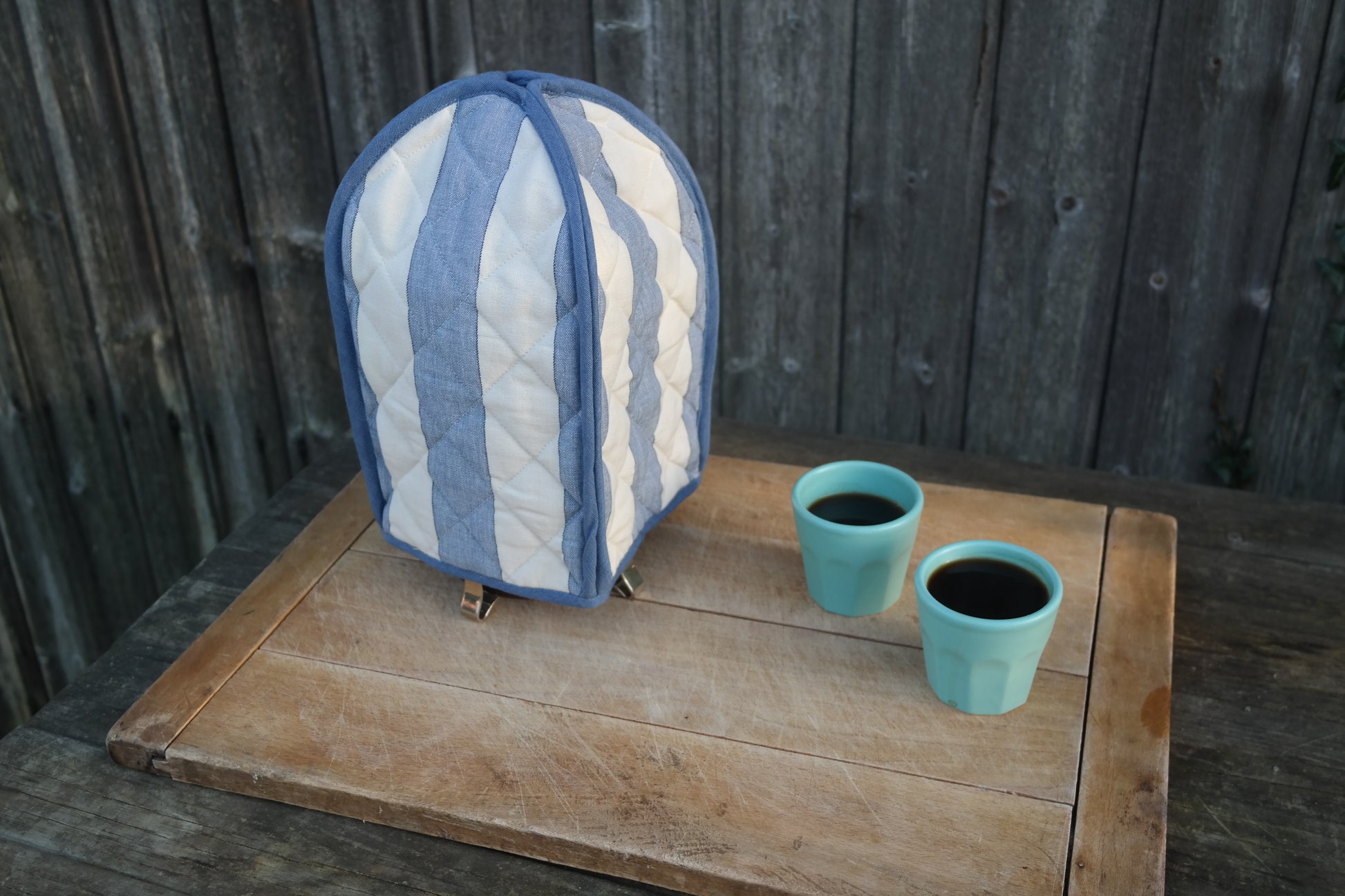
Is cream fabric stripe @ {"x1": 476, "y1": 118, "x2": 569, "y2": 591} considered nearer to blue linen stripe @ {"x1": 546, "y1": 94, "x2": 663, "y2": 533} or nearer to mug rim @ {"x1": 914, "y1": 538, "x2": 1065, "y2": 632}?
blue linen stripe @ {"x1": 546, "y1": 94, "x2": 663, "y2": 533}

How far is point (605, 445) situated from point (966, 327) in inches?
24.3

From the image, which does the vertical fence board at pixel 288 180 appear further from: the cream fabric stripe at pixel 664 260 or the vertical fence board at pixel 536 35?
the cream fabric stripe at pixel 664 260

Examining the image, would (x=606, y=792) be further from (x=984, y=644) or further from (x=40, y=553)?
(x=40, y=553)

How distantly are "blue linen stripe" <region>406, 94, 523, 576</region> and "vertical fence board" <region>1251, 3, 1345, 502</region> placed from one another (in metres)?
0.76

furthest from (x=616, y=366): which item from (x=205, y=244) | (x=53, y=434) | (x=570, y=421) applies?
(x=53, y=434)

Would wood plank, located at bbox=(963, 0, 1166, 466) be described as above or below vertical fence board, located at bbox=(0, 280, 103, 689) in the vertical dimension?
above

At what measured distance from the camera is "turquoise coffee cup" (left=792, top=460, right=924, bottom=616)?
772 mm

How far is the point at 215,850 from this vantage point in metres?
0.69

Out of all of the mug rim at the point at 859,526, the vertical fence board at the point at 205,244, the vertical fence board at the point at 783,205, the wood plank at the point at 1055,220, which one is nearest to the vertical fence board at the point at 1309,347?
the wood plank at the point at 1055,220

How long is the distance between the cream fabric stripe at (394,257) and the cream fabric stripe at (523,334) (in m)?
0.05

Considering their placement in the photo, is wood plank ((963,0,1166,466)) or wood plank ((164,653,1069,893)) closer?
wood plank ((164,653,1069,893))

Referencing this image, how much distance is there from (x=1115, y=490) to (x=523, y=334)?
26.2 inches

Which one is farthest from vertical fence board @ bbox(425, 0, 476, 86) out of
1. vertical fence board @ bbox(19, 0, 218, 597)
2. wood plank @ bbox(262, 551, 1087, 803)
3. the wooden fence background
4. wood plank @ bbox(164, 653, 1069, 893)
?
wood plank @ bbox(164, 653, 1069, 893)

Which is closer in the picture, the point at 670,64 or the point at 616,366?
the point at 616,366
